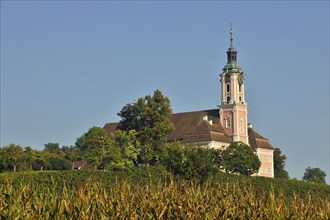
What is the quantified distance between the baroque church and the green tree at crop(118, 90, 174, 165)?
25339 mm

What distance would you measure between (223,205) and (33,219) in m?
6.04

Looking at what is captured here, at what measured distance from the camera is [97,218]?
22391 mm

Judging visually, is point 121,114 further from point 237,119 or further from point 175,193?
point 175,193

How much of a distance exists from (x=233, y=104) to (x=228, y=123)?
11.6 ft

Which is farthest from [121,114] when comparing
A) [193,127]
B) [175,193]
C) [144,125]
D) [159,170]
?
[175,193]

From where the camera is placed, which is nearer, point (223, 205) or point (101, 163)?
point (223, 205)

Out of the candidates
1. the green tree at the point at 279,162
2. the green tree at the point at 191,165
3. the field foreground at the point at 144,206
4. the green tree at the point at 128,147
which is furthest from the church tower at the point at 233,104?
the field foreground at the point at 144,206

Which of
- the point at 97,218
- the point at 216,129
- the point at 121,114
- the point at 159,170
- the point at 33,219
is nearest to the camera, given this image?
the point at 33,219

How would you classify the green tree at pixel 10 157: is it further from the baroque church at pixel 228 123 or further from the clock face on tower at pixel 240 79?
the clock face on tower at pixel 240 79

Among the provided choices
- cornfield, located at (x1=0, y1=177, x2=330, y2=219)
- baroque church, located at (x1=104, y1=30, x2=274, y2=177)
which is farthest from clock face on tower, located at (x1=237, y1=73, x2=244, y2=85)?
cornfield, located at (x1=0, y1=177, x2=330, y2=219)

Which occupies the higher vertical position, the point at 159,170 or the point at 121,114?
the point at 121,114

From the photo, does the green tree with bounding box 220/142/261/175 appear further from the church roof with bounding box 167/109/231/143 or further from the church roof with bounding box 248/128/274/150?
the church roof with bounding box 248/128/274/150

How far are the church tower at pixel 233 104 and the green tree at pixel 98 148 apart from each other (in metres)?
33.7

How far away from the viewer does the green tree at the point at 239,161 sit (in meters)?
107
